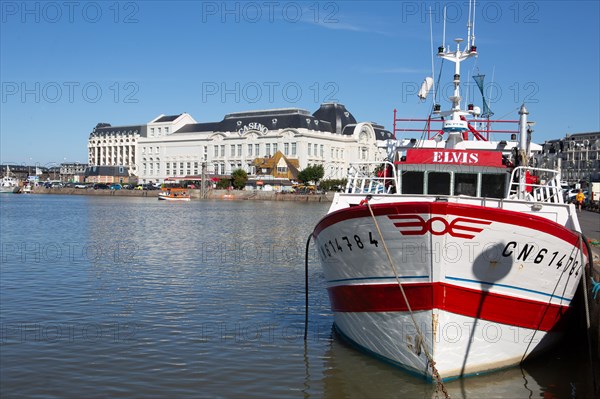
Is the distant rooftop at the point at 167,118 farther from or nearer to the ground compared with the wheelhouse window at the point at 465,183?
farther from the ground

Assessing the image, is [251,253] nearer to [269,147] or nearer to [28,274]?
[28,274]

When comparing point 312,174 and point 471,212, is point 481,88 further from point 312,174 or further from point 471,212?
point 312,174

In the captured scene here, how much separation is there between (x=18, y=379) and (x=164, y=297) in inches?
301

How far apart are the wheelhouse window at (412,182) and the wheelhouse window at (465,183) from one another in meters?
0.74

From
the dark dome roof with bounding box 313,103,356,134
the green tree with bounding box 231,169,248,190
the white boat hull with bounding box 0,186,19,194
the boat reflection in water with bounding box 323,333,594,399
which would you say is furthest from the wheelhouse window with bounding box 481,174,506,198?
the white boat hull with bounding box 0,186,19,194

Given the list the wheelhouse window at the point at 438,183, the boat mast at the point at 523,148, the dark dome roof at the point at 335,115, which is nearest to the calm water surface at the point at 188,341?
the boat mast at the point at 523,148

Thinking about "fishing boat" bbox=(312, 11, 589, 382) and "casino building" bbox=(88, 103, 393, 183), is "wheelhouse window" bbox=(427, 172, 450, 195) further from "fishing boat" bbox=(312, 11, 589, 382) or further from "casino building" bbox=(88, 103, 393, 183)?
"casino building" bbox=(88, 103, 393, 183)

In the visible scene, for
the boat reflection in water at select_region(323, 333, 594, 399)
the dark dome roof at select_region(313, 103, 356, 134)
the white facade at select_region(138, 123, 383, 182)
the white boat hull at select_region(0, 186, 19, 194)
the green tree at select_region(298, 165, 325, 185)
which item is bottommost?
the boat reflection in water at select_region(323, 333, 594, 399)

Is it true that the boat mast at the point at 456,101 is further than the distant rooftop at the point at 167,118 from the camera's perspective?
No

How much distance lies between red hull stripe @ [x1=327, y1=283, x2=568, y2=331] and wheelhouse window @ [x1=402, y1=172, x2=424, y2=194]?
2823 mm

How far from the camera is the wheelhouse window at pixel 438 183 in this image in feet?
46.0

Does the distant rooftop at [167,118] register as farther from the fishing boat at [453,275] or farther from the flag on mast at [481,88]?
the fishing boat at [453,275]

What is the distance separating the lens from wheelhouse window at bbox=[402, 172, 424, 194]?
14.2m

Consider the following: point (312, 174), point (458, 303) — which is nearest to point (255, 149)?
point (312, 174)
